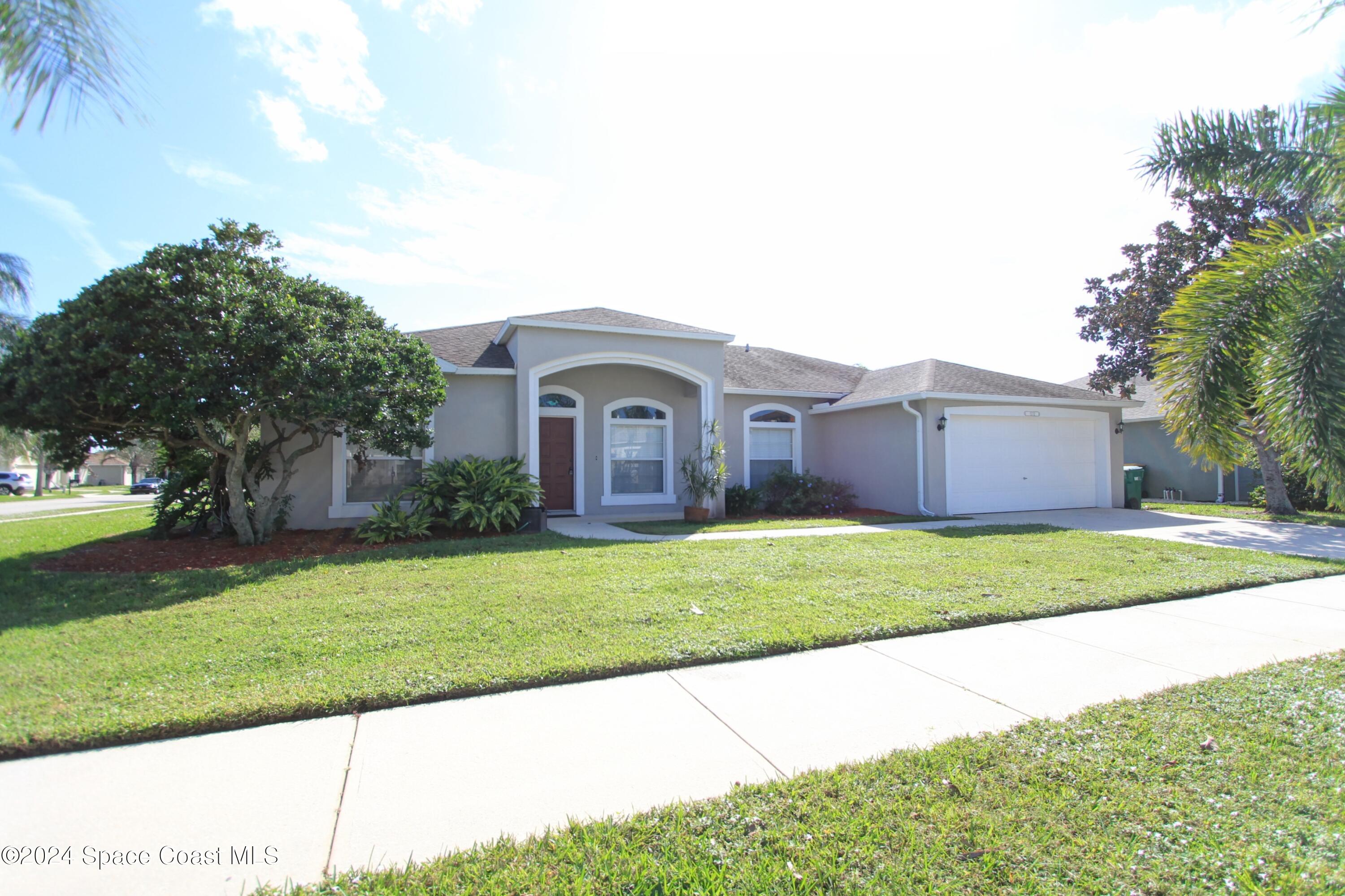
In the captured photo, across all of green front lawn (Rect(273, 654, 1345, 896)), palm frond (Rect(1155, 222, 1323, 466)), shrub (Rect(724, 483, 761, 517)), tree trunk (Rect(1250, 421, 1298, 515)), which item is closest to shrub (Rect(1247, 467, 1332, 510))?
tree trunk (Rect(1250, 421, 1298, 515))

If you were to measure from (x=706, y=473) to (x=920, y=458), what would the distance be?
464cm

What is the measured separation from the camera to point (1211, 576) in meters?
7.05

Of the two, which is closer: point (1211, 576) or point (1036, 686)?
point (1036, 686)

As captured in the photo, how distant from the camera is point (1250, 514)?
1409 centimetres

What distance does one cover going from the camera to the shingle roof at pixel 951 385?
13.6 meters

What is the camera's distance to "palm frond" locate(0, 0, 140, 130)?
84.4 inches

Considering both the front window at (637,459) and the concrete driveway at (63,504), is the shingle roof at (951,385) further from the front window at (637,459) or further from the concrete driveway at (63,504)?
the concrete driveway at (63,504)

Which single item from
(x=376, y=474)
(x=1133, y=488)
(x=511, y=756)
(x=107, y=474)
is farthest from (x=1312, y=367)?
(x=107, y=474)

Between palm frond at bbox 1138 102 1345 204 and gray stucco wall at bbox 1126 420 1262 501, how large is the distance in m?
16.9

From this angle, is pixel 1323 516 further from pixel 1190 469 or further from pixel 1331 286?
pixel 1331 286

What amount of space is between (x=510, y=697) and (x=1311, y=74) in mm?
6106

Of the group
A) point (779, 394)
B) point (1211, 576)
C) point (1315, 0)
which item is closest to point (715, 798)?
point (1315, 0)

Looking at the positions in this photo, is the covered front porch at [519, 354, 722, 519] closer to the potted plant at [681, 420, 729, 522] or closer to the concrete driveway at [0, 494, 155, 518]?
the potted plant at [681, 420, 729, 522]

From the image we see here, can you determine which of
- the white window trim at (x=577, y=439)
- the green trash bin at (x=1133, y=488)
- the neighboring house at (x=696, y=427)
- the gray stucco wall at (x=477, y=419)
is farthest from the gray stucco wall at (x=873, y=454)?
the gray stucco wall at (x=477, y=419)
